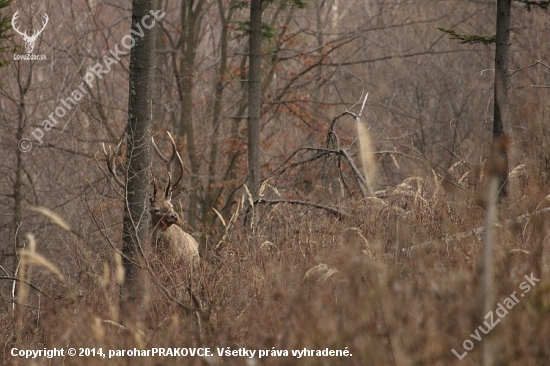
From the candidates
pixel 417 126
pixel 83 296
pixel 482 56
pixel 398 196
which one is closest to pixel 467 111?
pixel 417 126

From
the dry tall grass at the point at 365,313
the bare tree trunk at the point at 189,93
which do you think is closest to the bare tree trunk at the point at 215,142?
the bare tree trunk at the point at 189,93

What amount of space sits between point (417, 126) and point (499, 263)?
63.6ft

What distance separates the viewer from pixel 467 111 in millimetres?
20453

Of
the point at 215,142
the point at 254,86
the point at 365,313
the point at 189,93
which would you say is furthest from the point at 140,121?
the point at 215,142

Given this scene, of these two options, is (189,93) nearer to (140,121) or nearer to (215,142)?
(215,142)

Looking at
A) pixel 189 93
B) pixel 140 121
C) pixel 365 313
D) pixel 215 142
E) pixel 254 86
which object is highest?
pixel 189 93

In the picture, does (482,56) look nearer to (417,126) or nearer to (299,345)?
(417,126)

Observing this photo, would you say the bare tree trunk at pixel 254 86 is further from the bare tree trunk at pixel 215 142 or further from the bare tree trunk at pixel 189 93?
the bare tree trunk at pixel 189 93

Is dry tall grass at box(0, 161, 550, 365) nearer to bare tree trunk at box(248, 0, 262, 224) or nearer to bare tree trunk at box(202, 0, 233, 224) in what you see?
bare tree trunk at box(248, 0, 262, 224)

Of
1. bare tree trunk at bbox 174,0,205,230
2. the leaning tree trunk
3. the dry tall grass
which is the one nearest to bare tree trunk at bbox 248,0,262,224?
bare tree trunk at bbox 174,0,205,230

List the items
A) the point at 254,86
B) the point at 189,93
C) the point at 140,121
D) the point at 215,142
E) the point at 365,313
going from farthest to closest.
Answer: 1. the point at 215,142
2. the point at 189,93
3. the point at 254,86
4. the point at 140,121
5. the point at 365,313

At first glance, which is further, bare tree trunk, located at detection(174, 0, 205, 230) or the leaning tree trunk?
bare tree trunk, located at detection(174, 0, 205, 230)

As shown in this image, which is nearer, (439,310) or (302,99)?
(439,310)

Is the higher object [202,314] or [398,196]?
[398,196]
